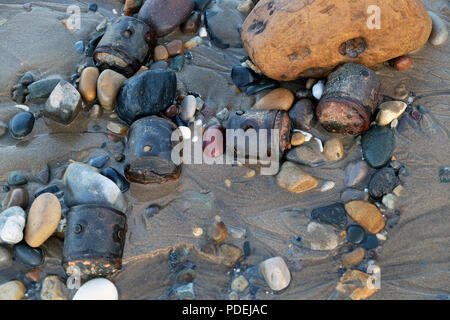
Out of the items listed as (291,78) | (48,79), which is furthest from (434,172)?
(48,79)

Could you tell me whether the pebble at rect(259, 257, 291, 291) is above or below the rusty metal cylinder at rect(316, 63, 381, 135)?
below

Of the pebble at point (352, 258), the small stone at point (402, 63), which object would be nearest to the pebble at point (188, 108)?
the pebble at point (352, 258)

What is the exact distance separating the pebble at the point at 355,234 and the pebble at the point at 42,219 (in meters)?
2.04

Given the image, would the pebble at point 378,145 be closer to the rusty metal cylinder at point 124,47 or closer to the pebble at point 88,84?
the rusty metal cylinder at point 124,47

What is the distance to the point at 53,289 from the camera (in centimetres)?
264

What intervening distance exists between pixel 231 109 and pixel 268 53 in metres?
0.56

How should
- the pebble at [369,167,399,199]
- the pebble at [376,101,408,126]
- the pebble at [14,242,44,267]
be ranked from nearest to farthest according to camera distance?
the pebble at [14,242,44,267], the pebble at [369,167,399,199], the pebble at [376,101,408,126]

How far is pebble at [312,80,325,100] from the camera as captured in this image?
3.27 m

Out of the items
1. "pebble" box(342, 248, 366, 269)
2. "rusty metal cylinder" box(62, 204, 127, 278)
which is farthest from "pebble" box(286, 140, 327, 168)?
"rusty metal cylinder" box(62, 204, 127, 278)

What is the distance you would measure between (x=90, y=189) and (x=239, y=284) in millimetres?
1242

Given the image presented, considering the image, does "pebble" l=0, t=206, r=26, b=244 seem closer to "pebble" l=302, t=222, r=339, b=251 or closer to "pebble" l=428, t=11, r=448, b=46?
"pebble" l=302, t=222, r=339, b=251

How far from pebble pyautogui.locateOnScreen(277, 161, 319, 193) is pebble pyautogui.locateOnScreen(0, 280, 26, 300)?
1926 millimetres

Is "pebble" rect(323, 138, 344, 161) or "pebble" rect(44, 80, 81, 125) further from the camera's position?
"pebble" rect(44, 80, 81, 125)

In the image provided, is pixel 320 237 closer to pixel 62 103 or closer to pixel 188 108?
pixel 188 108
